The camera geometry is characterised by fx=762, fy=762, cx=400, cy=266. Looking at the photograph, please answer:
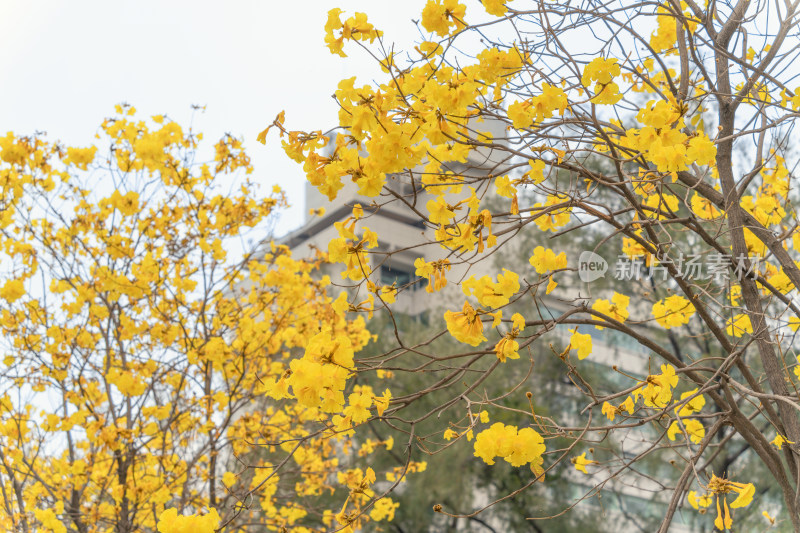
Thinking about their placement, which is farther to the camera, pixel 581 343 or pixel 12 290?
pixel 12 290

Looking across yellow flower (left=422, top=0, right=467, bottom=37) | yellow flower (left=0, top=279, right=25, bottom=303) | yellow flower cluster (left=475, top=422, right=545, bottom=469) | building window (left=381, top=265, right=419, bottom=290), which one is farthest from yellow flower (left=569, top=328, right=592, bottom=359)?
building window (left=381, top=265, right=419, bottom=290)

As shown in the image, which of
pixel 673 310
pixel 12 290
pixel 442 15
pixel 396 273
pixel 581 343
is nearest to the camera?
pixel 442 15

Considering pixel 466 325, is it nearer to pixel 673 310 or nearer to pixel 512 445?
pixel 512 445

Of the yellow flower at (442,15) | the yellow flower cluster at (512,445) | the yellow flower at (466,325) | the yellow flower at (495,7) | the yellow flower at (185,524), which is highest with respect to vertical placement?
the yellow flower at (495,7)

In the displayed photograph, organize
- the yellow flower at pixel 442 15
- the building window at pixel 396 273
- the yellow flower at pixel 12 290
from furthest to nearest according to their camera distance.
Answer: the building window at pixel 396 273, the yellow flower at pixel 12 290, the yellow flower at pixel 442 15

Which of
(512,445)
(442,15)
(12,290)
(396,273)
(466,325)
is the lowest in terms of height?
(512,445)

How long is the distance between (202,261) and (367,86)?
3150mm

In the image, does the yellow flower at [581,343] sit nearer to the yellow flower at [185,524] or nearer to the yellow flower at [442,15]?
the yellow flower at [442,15]

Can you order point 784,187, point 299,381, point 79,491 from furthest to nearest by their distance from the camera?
point 79,491, point 784,187, point 299,381

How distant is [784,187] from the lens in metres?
3.19

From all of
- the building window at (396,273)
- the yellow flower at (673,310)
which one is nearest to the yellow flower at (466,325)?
the yellow flower at (673,310)

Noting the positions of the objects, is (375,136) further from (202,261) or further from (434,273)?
(202,261)

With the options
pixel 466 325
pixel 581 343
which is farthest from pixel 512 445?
pixel 581 343

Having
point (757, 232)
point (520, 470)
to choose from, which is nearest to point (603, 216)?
point (757, 232)
